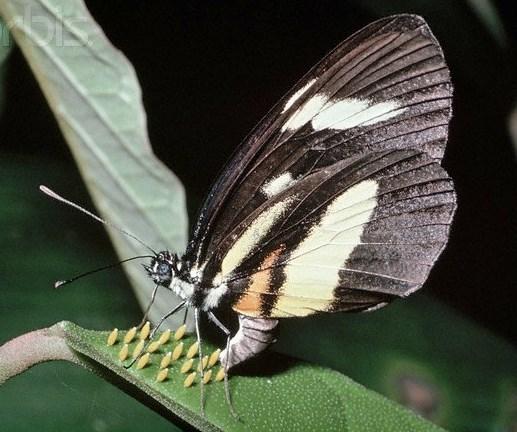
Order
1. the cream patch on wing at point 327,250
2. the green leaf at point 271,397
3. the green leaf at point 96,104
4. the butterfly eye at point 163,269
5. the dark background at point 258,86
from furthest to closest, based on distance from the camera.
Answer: the dark background at point 258,86, the cream patch on wing at point 327,250, the butterfly eye at point 163,269, the green leaf at point 96,104, the green leaf at point 271,397

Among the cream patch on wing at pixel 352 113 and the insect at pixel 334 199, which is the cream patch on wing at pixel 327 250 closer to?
the insect at pixel 334 199

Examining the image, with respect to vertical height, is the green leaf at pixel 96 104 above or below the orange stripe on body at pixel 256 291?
above

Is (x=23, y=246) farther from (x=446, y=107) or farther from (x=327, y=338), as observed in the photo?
(x=446, y=107)

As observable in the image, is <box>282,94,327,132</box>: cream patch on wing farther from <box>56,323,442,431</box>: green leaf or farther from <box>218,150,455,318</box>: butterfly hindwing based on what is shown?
<box>56,323,442,431</box>: green leaf

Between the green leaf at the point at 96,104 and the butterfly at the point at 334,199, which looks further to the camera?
the butterfly at the point at 334,199

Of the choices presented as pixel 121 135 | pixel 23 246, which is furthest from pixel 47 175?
pixel 121 135

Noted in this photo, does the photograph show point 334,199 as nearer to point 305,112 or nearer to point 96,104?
point 305,112

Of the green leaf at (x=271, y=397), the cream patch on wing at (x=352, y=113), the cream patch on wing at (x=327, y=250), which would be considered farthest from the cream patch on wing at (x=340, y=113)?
the green leaf at (x=271, y=397)

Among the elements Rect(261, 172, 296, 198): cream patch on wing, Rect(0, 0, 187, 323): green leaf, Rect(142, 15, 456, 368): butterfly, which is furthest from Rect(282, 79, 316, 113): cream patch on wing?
Rect(0, 0, 187, 323): green leaf
